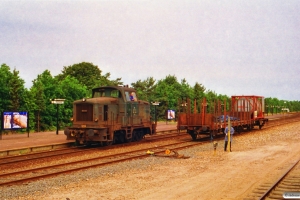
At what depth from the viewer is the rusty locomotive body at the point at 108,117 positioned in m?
21.1

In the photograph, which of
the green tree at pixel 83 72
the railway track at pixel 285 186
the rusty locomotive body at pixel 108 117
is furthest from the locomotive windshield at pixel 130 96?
the green tree at pixel 83 72

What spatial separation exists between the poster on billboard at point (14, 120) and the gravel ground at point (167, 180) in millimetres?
10617

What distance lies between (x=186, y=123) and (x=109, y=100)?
600cm

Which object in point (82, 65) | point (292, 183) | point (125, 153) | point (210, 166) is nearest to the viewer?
point (292, 183)

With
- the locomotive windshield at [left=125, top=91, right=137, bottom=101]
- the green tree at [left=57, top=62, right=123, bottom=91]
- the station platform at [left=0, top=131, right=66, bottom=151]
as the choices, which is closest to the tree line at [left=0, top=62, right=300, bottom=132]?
the locomotive windshield at [left=125, top=91, right=137, bottom=101]

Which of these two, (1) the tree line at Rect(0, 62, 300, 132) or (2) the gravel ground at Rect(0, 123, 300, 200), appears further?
(1) the tree line at Rect(0, 62, 300, 132)

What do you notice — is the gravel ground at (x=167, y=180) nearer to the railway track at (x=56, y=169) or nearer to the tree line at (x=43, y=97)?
the railway track at (x=56, y=169)

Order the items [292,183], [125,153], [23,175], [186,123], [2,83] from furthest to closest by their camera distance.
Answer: [2,83]
[186,123]
[125,153]
[23,175]
[292,183]

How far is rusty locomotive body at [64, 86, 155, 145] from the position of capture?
2108 cm

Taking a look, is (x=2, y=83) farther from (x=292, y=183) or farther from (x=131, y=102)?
(x=292, y=183)

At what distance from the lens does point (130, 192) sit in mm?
10359

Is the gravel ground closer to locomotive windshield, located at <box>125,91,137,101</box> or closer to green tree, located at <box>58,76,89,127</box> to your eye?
locomotive windshield, located at <box>125,91,137,101</box>

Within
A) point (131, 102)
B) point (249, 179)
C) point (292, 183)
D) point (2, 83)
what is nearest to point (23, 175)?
point (249, 179)

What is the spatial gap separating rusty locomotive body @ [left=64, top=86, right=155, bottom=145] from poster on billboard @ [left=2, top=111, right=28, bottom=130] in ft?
15.3
